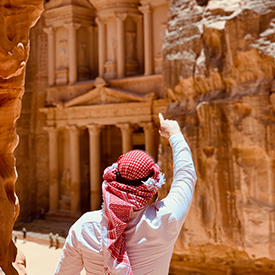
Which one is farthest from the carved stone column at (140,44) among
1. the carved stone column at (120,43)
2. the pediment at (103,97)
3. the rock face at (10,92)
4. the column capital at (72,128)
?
the rock face at (10,92)

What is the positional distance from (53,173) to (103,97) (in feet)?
15.3

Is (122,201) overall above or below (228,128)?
below

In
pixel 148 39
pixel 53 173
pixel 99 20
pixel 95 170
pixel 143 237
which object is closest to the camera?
pixel 143 237

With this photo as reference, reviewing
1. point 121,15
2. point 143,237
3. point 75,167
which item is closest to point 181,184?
point 143,237

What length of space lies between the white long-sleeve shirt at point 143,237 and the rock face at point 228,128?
577 centimetres

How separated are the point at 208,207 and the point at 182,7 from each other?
4897 millimetres

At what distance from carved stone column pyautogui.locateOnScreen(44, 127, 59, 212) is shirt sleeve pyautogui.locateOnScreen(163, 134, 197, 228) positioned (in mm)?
16047

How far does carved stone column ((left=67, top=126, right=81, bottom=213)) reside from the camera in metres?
16.6

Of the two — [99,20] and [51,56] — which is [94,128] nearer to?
[51,56]

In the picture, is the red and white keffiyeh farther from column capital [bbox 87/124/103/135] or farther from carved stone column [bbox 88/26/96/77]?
carved stone column [bbox 88/26/96/77]

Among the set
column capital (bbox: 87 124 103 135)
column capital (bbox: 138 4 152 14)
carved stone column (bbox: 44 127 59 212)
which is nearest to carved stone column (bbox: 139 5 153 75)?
column capital (bbox: 138 4 152 14)

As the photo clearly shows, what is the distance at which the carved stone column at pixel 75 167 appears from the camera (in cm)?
1662

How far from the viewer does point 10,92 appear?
2791 mm

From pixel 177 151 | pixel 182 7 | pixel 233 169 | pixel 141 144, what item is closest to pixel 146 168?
pixel 177 151
